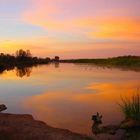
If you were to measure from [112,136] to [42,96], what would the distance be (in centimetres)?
1445

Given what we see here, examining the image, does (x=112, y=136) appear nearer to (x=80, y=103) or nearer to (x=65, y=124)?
(x=65, y=124)

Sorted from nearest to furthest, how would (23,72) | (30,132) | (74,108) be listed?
(30,132) → (74,108) → (23,72)

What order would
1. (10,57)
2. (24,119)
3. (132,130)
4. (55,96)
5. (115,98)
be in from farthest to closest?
(10,57) → (55,96) → (115,98) → (24,119) → (132,130)

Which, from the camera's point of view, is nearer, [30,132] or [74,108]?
[30,132]

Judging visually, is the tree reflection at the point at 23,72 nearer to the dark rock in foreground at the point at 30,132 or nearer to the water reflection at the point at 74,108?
the water reflection at the point at 74,108

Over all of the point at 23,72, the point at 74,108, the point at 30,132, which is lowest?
the point at 23,72

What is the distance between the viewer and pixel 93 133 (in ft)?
51.1

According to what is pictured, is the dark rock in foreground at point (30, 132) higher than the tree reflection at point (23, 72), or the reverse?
the dark rock in foreground at point (30, 132)

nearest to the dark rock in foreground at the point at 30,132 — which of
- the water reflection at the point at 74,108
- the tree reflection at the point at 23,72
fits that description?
the water reflection at the point at 74,108

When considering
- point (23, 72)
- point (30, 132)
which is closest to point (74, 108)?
point (30, 132)

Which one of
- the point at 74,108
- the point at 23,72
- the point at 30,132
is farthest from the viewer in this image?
the point at 23,72

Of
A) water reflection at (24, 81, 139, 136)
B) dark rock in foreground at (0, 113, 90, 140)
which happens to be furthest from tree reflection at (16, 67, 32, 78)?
dark rock in foreground at (0, 113, 90, 140)

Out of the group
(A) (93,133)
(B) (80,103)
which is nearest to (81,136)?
(A) (93,133)

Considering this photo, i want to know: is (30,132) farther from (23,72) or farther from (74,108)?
(23,72)
